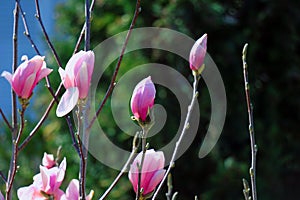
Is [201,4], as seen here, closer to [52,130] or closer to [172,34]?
[172,34]

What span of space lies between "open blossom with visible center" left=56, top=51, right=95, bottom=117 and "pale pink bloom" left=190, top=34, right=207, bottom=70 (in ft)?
0.59

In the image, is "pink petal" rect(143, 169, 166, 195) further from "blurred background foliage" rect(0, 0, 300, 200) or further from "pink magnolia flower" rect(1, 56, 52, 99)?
"blurred background foliage" rect(0, 0, 300, 200)

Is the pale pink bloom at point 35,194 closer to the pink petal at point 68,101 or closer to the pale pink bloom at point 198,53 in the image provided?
the pink petal at point 68,101

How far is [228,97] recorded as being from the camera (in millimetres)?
2771

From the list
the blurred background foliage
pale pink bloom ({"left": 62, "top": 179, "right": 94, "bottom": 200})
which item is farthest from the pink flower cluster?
the blurred background foliage

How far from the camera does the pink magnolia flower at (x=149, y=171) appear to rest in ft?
2.81

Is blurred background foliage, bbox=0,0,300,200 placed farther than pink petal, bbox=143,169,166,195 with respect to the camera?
Yes

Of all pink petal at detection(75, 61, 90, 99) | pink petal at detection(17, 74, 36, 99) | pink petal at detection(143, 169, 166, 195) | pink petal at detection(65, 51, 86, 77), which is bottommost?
pink petal at detection(143, 169, 166, 195)

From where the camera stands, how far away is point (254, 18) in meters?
2.81

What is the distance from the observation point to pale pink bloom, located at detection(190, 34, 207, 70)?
36.6 inches

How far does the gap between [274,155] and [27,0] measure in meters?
2.82

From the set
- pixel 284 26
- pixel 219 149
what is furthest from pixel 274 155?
pixel 284 26

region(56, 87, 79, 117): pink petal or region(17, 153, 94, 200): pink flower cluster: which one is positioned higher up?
region(56, 87, 79, 117): pink petal

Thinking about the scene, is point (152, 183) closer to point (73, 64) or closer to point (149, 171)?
point (149, 171)
